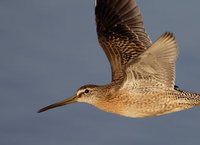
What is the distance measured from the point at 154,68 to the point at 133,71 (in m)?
0.44

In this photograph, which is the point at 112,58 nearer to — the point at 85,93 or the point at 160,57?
the point at 85,93

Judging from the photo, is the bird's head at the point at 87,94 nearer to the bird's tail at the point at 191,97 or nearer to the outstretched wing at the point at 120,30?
the outstretched wing at the point at 120,30

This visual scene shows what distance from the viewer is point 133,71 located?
8539 millimetres

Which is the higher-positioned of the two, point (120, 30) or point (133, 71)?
point (120, 30)

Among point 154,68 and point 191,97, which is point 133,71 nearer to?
point 154,68

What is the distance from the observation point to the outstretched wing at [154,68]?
7.84m

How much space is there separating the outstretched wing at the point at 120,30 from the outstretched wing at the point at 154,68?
4.35 feet

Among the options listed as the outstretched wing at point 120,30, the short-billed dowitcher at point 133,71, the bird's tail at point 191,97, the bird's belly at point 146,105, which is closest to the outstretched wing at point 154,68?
the short-billed dowitcher at point 133,71

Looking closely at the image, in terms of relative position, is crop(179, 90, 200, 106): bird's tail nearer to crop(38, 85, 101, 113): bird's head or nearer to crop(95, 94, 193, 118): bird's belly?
crop(95, 94, 193, 118): bird's belly

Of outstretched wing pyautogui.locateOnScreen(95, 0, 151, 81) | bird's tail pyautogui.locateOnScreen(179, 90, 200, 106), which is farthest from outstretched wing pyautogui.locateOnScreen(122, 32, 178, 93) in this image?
outstretched wing pyautogui.locateOnScreen(95, 0, 151, 81)

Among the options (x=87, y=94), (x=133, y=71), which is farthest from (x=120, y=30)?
(x=133, y=71)

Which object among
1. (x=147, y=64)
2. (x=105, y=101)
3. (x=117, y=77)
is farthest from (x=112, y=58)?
(x=147, y=64)

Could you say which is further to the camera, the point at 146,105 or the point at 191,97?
the point at 191,97

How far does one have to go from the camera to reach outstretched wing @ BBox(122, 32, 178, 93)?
25.7ft
